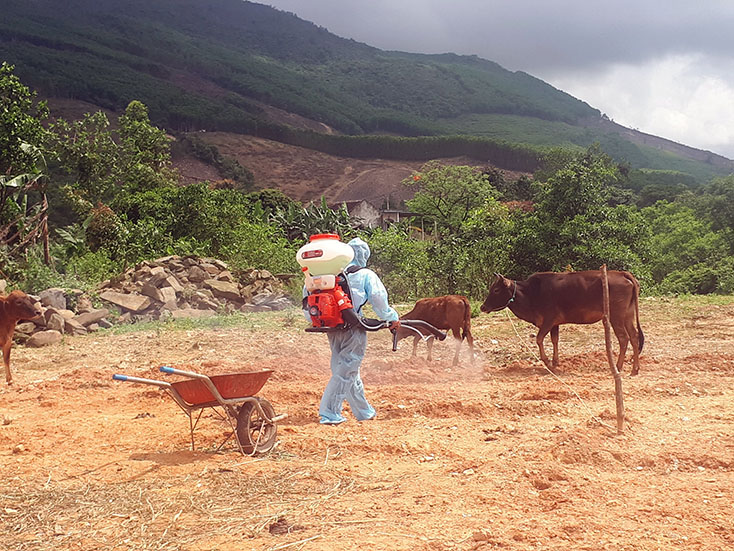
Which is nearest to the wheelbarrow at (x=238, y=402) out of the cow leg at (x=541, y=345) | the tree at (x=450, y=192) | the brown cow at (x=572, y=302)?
the cow leg at (x=541, y=345)

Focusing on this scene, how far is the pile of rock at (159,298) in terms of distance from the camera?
13133 mm

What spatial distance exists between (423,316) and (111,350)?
5.57 metres

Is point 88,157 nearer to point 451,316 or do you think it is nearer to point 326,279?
point 451,316

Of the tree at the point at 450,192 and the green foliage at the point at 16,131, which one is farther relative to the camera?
the tree at the point at 450,192

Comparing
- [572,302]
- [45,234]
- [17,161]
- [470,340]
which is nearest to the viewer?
[572,302]

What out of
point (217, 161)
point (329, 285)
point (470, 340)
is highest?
point (217, 161)

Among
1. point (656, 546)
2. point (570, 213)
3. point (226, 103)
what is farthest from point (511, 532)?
point (226, 103)

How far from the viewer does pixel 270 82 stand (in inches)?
4181

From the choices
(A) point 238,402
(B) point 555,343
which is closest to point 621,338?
(B) point 555,343

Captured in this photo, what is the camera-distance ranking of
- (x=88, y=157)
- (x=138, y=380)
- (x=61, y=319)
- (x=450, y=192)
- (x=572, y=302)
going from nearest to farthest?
(x=138, y=380)
(x=572, y=302)
(x=61, y=319)
(x=88, y=157)
(x=450, y=192)

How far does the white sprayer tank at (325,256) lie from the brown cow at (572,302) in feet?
13.6

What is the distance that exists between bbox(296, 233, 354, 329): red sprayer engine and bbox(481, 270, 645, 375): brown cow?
4.11 m

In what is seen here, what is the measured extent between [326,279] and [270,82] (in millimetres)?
105639

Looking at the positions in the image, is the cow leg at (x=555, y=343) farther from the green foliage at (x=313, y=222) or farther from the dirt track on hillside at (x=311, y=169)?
the dirt track on hillside at (x=311, y=169)
